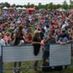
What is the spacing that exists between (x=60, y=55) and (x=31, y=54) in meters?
1.09

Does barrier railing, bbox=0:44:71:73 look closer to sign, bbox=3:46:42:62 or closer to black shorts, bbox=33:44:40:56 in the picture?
sign, bbox=3:46:42:62

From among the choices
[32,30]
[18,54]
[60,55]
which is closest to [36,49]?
[18,54]

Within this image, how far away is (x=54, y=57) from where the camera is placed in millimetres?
13484

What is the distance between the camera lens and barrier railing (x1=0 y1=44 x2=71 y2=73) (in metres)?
12.8

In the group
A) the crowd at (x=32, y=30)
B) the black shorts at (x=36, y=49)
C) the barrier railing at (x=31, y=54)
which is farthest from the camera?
the crowd at (x=32, y=30)

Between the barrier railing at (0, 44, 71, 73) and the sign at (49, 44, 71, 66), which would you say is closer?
the barrier railing at (0, 44, 71, 73)

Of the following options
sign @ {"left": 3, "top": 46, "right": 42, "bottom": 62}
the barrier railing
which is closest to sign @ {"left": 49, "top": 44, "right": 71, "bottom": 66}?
the barrier railing

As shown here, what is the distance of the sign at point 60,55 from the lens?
13422 mm

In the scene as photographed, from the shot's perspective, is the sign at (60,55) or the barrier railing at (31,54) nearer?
the barrier railing at (31,54)

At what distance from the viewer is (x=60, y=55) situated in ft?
45.0

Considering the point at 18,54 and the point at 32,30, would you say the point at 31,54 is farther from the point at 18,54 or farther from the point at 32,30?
the point at 32,30

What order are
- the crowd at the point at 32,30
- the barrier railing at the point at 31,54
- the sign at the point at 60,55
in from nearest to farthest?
the barrier railing at the point at 31,54 → the sign at the point at 60,55 → the crowd at the point at 32,30

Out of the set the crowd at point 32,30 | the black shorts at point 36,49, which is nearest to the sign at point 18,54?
the black shorts at point 36,49

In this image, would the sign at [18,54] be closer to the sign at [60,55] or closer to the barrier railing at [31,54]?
the barrier railing at [31,54]
